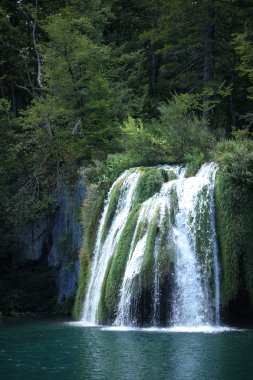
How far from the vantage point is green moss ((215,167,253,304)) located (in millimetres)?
13680

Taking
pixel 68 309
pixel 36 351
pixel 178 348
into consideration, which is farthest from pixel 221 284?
pixel 68 309

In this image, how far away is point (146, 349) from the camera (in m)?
10.4

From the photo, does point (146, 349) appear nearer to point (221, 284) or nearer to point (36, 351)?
point (36, 351)

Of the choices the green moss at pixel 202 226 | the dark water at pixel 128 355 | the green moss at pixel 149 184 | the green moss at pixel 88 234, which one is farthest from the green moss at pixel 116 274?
the green moss at pixel 88 234

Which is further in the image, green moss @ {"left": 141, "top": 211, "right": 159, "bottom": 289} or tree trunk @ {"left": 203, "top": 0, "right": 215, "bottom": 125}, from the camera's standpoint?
tree trunk @ {"left": 203, "top": 0, "right": 215, "bottom": 125}

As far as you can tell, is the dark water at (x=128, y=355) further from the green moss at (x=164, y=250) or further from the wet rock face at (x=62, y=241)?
the wet rock face at (x=62, y=241)

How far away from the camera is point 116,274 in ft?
49.0

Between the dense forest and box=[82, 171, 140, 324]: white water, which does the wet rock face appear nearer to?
the dense forest

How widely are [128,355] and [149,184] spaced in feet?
23.1

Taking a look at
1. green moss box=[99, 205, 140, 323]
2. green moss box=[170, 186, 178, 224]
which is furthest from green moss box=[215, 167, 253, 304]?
green moss box=[99, 205, 140, 323]

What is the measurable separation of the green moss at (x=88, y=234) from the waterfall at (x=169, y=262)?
1.63 metres

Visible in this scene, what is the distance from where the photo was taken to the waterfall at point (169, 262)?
13.7 m

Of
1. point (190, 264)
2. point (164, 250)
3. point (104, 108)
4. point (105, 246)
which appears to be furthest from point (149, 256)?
point (104, 108)

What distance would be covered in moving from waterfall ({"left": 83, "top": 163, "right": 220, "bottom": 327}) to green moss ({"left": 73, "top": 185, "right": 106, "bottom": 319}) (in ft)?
5.34
